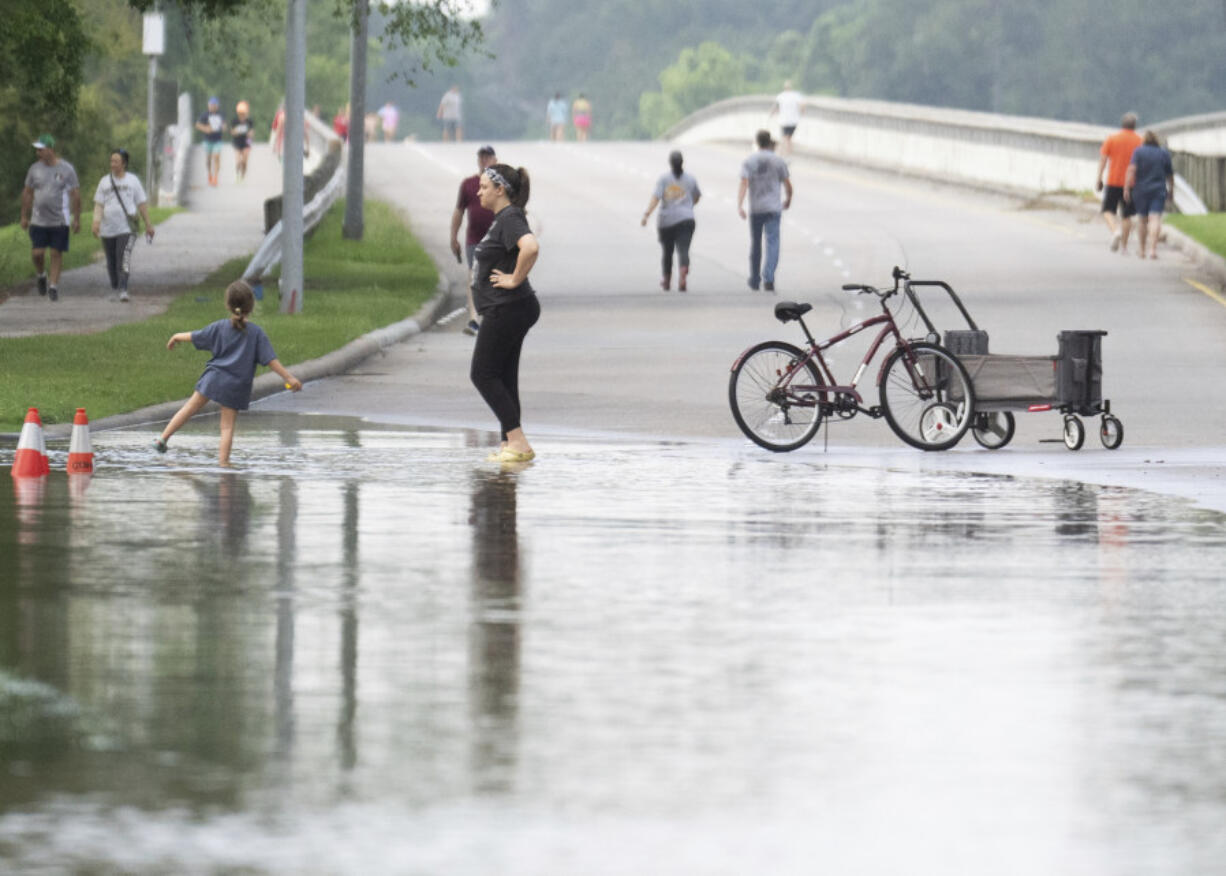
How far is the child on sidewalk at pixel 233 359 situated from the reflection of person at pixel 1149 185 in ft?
69.2

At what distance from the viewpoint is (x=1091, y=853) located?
7.08 metres

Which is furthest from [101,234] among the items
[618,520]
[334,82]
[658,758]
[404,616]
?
[334,82]

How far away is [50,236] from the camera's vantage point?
106 feet

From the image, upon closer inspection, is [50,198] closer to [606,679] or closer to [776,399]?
[776,399]

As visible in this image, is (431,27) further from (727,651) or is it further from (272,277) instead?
(727,651)

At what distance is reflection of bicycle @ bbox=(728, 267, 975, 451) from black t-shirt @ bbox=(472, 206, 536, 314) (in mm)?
1704

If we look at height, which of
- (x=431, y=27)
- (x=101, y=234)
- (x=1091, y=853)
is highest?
(x=431, y=27)

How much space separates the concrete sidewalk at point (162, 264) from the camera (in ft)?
98.2

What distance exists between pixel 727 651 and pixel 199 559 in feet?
10.8

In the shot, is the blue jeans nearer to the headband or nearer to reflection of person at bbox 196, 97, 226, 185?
the headband

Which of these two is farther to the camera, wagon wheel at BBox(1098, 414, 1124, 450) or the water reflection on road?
wagon wheel at BBox(1098, 414, 1124, 450)

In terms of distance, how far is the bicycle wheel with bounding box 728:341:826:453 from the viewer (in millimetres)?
18516

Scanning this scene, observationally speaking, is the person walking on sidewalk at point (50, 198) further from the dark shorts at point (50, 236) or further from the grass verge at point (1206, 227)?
the grass verge at point (1206, 227)

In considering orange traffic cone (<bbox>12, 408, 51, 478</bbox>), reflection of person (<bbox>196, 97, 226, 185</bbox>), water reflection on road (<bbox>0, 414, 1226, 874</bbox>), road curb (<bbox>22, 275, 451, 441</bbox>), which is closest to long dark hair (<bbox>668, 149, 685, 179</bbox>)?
road curb (<bbox>22, 275, 451, 441</bbox>)
